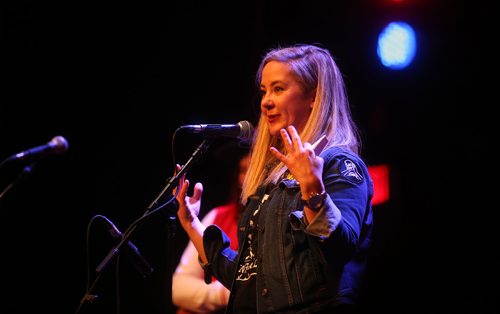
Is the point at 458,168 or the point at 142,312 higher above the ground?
the point at 458,168

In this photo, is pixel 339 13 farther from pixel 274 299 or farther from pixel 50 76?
pixel 274 299

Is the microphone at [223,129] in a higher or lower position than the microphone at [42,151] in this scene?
lower

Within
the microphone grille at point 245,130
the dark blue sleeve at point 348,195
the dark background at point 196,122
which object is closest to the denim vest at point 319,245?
the dark blue sleeve at point 348,195

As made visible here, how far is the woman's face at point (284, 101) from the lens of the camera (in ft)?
7.35

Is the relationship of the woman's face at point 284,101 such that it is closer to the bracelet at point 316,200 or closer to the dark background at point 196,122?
the bracelet at point 316,200

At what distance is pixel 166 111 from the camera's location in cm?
418

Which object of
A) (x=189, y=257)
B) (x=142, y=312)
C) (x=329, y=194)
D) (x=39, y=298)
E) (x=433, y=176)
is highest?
(x=329, y=194)

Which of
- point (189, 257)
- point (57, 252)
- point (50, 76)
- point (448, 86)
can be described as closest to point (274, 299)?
point (189, 257)

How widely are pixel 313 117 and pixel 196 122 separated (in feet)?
7.06

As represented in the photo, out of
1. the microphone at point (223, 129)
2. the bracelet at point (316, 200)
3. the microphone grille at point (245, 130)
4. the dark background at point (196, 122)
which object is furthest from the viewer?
the dark background at point (196, 122)

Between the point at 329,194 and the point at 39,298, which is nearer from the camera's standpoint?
the point at 329,194

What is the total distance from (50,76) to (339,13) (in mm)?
2236

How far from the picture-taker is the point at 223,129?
215 centimetres

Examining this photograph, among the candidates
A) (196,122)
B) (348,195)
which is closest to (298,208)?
(348,195)
